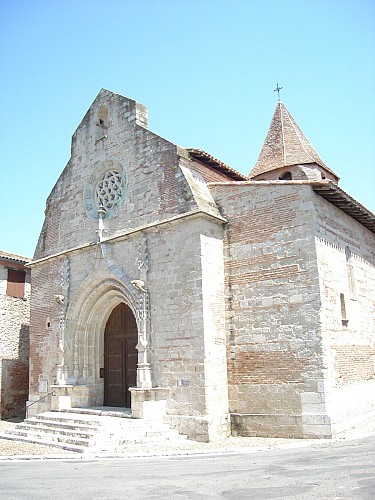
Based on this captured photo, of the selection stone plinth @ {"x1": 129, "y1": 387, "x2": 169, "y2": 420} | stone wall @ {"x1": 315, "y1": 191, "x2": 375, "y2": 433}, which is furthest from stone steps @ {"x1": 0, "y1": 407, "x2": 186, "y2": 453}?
stone wall @ {"x1": 315, "y1": 191, "x2": 375, "y2": 433}

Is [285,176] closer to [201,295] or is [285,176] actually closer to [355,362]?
[355,362]

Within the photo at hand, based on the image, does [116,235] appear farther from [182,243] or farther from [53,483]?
[53,483]

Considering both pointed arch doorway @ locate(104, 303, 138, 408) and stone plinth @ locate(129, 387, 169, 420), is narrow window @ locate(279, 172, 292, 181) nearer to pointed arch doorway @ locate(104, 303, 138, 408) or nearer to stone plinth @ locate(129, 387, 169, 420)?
pointed arch doorway @ locate(104, 303, 138, 408)

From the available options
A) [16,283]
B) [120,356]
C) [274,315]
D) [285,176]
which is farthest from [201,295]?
[16,283]

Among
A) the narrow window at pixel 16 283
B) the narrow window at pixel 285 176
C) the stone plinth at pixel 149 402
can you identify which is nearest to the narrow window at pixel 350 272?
the stone plinth at pixel 149 402

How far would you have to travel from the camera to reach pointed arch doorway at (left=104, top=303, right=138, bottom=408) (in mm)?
13031

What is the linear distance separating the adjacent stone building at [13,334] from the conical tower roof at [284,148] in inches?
393

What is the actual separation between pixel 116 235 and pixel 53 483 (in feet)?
23.5

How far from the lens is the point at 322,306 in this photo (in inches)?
400

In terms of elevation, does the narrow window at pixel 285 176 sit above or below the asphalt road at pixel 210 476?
above

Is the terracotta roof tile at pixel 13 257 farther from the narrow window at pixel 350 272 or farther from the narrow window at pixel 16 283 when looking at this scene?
the narrow window at pixel 350 272

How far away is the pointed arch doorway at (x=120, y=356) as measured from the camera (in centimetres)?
1303

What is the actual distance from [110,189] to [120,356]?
4736 millimetres

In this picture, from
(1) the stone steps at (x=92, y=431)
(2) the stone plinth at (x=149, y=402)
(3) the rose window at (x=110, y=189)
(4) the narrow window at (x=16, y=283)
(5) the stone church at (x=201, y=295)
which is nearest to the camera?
(1) the stone steps at (x=92, y=431)
